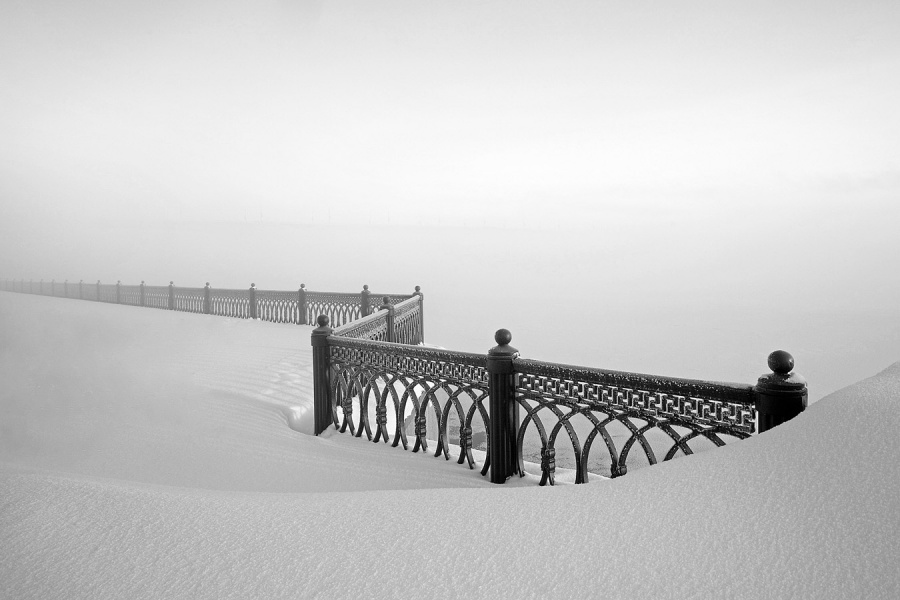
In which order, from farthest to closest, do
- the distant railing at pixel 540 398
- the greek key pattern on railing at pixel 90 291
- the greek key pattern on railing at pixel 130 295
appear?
the greek key pattern on railing at pixel 90 291, the greek key pattern on railing at pixel 130 295, the distant railing at pixel 540 398

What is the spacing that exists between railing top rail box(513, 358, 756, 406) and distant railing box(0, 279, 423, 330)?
6442 mm

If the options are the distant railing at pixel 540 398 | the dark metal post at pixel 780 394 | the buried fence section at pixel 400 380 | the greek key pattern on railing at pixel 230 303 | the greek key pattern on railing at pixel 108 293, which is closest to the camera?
the dark metal post at pixel 780 394

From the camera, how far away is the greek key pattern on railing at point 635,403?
3385mm

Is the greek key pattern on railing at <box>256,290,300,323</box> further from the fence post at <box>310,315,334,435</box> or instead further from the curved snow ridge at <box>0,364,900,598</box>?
the curved snow ridge at <box>0,364,900,598</box>

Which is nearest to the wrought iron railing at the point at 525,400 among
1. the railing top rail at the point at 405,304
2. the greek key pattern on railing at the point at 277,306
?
the railing top rail at the point at 405,304

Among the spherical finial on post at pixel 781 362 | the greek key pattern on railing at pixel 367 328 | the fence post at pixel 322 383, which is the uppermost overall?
the spherical finial on post at pixel 781 362

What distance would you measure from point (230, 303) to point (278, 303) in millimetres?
3283

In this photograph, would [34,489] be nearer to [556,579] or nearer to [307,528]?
[307,528]

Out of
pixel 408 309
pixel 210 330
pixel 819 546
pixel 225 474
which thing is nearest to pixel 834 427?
pixel 819 546

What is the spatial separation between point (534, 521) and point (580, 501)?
0.30 metres

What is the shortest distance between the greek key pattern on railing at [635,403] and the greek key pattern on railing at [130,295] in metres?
28.5

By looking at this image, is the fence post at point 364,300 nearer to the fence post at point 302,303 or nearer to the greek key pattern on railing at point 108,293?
the fence post at point 302,303

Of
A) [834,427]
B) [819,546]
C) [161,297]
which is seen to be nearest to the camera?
[819,546]

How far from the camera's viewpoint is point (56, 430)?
218 inches
